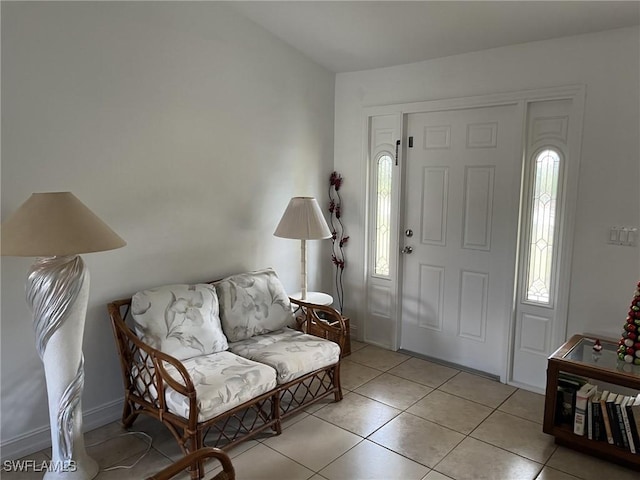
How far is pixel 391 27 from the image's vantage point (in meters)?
3.26

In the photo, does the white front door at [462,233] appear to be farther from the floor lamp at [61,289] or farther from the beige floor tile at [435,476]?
the floor lamp at [61,289]

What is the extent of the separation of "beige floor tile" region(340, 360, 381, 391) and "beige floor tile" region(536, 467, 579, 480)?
4.36 ft

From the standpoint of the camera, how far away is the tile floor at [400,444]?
8.16ft

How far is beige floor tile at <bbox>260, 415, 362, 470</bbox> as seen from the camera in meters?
2.60

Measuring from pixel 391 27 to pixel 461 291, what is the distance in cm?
200

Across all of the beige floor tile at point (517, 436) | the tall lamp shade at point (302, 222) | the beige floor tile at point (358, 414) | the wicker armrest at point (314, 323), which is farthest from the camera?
the tall lamp shade at point (302, 222)

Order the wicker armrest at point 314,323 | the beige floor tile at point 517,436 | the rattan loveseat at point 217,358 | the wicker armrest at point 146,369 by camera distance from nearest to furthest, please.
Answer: the wicker armrest at point 146,369 → the rattan loveseat at point 217,358 → the beige floor tile at point 517,436 → the wicker armrest at point 314,323

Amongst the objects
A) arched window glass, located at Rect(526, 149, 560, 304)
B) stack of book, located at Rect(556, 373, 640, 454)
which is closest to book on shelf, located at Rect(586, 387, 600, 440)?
stack of book, located at Rect(556, 373, 640, 454)

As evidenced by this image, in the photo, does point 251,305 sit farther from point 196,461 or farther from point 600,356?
point 600,356

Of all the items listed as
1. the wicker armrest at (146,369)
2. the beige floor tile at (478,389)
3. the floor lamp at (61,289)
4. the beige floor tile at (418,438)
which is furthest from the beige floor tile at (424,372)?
the floor lamp at (61,289)

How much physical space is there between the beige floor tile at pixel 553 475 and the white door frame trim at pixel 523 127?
0.99 meters

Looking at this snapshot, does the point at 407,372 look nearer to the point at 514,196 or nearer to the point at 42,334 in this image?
the point at 514,196

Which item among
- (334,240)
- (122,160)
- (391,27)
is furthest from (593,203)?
(122,160)

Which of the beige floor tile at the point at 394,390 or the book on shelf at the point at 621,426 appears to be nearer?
the book on shelf at the point at 621,426
